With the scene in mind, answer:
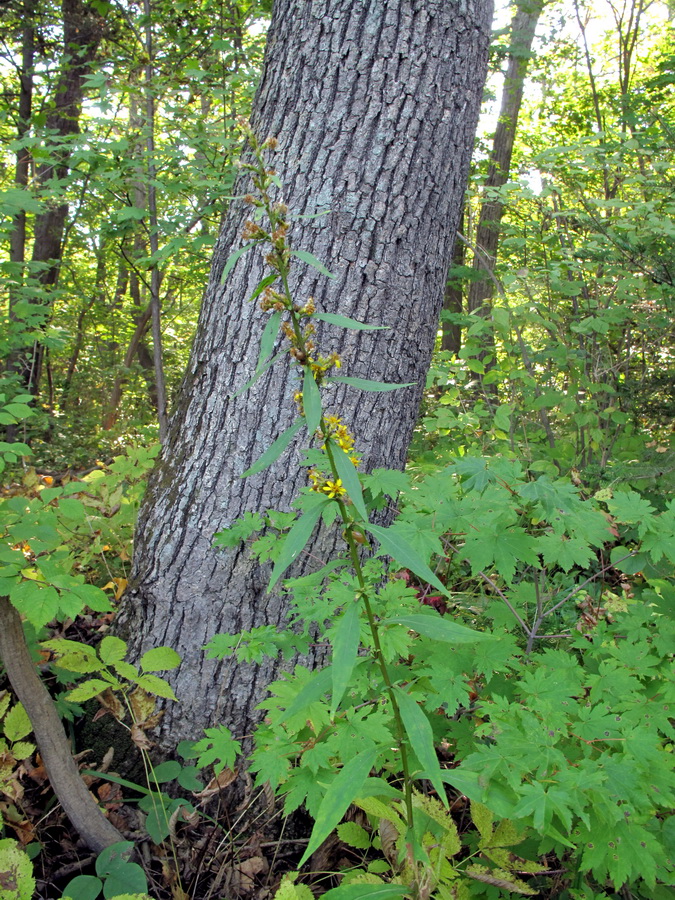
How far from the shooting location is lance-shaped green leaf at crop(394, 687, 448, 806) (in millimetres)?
942

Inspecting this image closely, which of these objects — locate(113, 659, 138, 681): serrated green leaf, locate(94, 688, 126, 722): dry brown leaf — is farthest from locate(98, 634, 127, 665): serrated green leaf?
locate(94, 688, 126, 722): dry brown leaf

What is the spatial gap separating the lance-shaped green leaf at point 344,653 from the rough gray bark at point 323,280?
3.28 ft

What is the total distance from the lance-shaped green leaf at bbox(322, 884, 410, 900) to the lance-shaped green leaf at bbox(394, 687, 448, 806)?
21cm

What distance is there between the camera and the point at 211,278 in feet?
7.14

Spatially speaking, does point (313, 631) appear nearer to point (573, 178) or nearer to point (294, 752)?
point (294, 752)

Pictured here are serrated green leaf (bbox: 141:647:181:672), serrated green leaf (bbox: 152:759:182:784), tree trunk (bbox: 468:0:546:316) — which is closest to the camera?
serrated green leaf (bbox: 141:647:181:672)

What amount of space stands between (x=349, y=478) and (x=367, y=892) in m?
0.75

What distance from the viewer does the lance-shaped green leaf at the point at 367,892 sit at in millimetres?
1005

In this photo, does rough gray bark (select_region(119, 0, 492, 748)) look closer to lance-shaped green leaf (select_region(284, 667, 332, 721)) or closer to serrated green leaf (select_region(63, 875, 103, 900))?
serrated green leaf (select_region(63, 875, 103, 900))

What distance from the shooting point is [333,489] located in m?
1.02

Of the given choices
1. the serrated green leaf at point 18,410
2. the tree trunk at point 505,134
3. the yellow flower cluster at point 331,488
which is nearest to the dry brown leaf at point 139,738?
the serrated green leaf at point 18,410

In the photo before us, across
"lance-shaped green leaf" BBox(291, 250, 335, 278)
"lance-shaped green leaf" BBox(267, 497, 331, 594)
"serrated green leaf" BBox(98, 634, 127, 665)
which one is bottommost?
"serrated green leaf" BBox(98, 634, 127, 665)

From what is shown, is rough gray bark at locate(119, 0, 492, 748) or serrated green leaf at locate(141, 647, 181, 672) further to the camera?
rough gray bark at locate(119, 0, 492, 748)

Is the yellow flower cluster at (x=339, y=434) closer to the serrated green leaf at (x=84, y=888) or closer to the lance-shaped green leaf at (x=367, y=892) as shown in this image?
the lance-shaped green leaf at (x=367, y=892)
